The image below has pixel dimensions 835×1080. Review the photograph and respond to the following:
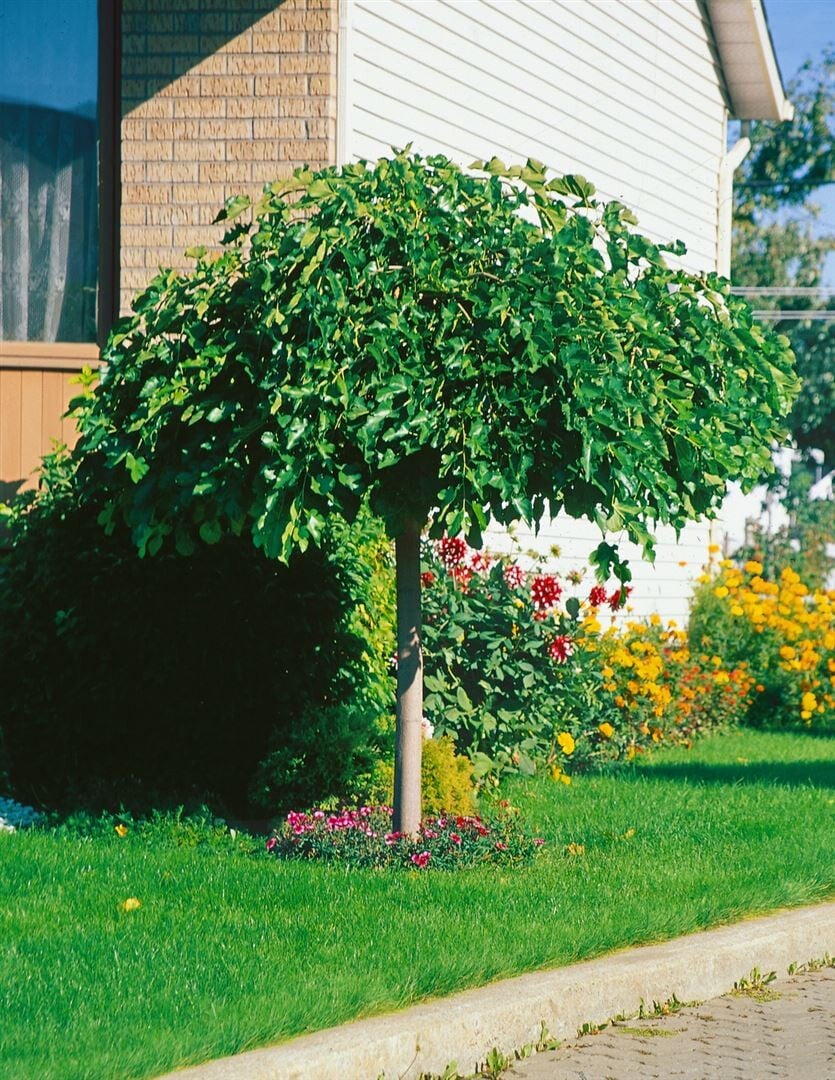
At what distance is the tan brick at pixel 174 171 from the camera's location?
31.0ft

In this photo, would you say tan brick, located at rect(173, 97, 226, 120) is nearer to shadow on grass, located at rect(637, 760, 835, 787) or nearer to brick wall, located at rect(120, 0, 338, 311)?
brick wall, located at rect(120, 0, 338, 311)

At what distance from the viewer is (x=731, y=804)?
28.9 feet

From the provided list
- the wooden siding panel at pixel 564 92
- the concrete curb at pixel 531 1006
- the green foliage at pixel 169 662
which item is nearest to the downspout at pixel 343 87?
the wooden siding panel at pixel 564 92

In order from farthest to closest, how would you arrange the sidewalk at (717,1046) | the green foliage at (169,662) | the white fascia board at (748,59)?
1. the white fascia board at (748,59)
2. the green foliage at (169,662)
3. the sidewalk at (717,1046)

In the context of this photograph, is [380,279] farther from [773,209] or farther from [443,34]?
[773,209]

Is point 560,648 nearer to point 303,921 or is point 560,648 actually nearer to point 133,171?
point 133,171

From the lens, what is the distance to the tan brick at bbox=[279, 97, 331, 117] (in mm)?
9258

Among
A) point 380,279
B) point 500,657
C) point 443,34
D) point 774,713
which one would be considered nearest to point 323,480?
point 380,279

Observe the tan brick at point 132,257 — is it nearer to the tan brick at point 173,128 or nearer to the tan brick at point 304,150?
the tan brick at point 173,128

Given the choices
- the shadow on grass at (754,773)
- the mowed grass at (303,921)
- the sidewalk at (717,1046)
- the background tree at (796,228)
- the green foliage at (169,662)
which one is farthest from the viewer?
the background tree at (796,228)

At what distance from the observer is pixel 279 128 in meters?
9.34

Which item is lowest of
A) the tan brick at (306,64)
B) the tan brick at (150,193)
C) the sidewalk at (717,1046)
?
the sidewalk at (717,1046)

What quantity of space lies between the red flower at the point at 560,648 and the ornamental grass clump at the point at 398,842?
7.61 ft

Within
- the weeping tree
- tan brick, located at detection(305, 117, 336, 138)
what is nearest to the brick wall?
tan brick, located at detection(305, 117, 336, 138)
